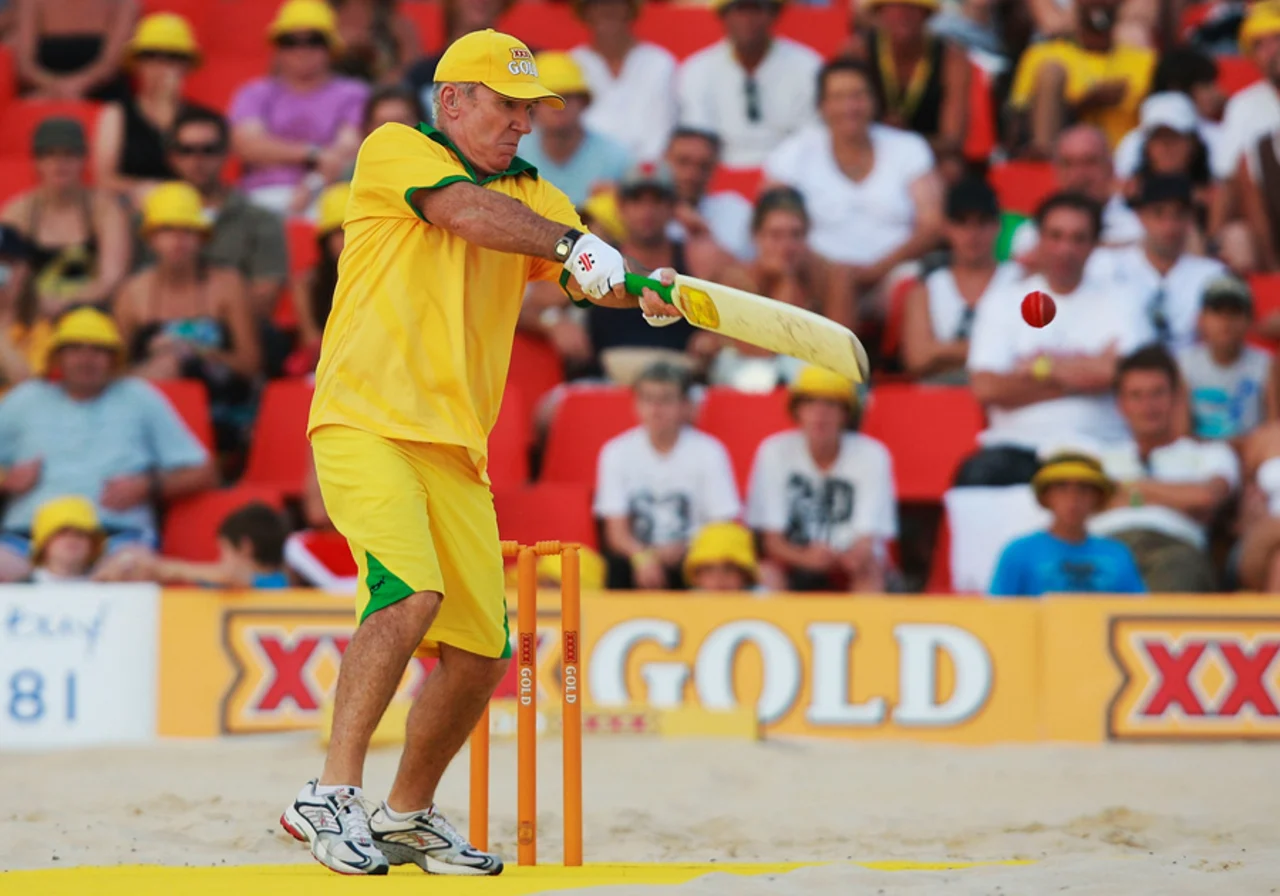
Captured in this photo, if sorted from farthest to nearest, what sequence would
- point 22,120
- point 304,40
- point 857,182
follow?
point 22,120, point 304,40, point 857,182

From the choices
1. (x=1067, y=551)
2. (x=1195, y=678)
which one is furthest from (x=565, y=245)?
(x=1195, y=678)

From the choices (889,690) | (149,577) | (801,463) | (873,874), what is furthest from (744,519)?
(873,874)

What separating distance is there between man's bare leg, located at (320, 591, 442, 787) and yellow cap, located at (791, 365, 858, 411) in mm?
5281

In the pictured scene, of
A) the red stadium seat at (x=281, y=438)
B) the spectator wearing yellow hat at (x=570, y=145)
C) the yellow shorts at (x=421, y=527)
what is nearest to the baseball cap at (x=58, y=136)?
the red stadium seat at (x=281, y=438)

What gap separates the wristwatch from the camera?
5188 mm

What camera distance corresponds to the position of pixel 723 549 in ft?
32.4

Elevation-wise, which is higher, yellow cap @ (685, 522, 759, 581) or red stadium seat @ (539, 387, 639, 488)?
red stadium seat @ (539, 387, 639, 488)

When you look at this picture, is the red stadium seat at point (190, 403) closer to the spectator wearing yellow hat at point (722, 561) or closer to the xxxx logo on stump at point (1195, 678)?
the spectator wearing yellow hat at point (722, 561)

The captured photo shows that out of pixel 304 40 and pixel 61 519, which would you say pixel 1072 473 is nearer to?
pixel 61 519

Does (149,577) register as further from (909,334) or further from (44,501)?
(909,334)

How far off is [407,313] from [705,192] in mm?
6863

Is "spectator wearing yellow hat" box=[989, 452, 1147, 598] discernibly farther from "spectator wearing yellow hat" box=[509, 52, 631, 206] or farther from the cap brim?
the cap brim

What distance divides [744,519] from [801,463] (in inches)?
17.0

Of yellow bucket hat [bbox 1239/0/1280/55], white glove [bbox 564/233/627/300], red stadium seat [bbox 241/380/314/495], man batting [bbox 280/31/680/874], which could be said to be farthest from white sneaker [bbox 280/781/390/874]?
yellow bucket hat [bbox 1239/0/1280/55]
